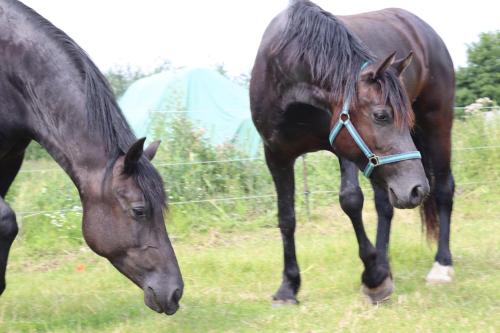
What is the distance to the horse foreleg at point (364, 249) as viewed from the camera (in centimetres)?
416

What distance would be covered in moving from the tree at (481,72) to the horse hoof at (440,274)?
1164 centimetres

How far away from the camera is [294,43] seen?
413cm

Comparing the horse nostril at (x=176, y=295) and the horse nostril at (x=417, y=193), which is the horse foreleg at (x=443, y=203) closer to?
the horse nostril at (x=417, y=193)

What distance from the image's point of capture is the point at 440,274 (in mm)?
4926

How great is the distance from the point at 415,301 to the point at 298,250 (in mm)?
2082

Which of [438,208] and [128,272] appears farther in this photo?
[438,208]

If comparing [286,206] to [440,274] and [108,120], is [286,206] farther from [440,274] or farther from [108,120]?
[108,120]

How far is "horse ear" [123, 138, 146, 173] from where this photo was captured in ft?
10.9

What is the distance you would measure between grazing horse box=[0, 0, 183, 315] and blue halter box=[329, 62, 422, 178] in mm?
1096

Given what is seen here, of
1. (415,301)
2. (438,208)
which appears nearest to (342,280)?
(415,301)

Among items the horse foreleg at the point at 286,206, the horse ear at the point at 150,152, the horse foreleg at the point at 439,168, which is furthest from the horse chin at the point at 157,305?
the horse foreleg at the point at 439,168

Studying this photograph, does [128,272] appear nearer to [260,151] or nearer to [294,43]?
[294,43]

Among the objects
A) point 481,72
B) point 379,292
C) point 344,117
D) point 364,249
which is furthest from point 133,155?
point 481,72

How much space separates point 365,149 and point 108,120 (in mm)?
1459
